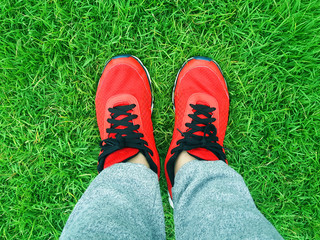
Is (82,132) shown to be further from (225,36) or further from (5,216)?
(225,36)

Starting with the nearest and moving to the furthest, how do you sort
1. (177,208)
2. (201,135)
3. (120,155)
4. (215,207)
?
1. (215,207)
2. (177,208)
3. (120,155)
4. (201,135)

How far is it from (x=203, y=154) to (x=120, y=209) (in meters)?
0.59

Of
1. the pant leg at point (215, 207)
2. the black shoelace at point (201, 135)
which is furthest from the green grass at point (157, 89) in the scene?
the pant leg at point (215, 207)

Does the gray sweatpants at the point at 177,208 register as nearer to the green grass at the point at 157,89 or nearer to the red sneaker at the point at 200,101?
the red sneaker at the point at 200,101

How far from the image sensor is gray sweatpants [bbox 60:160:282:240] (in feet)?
2.40

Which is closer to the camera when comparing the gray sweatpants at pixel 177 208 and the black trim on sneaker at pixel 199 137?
the gray sweatpants at pixel 177 208

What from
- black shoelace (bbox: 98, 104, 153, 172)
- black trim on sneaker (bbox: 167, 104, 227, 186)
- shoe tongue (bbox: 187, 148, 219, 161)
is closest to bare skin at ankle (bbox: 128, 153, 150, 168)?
black shoelace (bbox: 98, 104, 153, 172)

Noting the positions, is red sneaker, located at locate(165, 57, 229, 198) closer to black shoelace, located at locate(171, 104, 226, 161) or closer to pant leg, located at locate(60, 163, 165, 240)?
black shoelace, located at locate(171, 104, 226, 161)

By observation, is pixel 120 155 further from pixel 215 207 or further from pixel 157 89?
pixel 215 207

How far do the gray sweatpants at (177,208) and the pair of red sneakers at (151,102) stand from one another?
13.0 inches

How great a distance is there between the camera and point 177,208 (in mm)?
948

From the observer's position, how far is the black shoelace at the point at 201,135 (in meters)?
1.24

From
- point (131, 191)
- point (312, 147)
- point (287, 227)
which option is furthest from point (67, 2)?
point (287, 227)

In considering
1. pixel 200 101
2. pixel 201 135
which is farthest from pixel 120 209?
pixel 200 101
